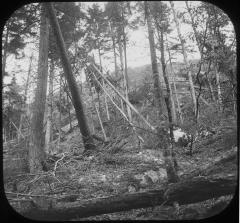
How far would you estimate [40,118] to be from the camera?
25.4 feet

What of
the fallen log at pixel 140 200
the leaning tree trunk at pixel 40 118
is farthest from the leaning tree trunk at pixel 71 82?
the fallen log at pixel 140 200

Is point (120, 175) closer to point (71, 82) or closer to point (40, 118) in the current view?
point (40, 118)

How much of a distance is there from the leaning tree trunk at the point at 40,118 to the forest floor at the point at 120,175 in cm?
38

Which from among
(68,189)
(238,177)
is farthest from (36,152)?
(238,177)

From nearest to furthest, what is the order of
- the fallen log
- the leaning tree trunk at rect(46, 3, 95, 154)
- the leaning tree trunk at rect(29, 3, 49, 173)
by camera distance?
1. the fallen log
2. the leaning tree trunk at rect(29, 3, 49, 173)
3. the leaning tree trunk at rect(46, 3, 95, 154)

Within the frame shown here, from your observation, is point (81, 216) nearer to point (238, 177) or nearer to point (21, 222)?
point (21, 222)

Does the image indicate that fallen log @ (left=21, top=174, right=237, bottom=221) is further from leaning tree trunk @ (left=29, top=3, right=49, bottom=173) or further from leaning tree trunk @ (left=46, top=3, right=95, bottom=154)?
leaning tree trunk @ (left=46, top=3, right=95, bottom=154)

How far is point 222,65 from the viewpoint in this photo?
727cm

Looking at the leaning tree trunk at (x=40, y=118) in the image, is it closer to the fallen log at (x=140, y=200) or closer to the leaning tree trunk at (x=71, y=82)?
the leaning tree trunk at (x=71, y=82)

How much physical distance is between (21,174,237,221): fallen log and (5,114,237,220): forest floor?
0.09 metres

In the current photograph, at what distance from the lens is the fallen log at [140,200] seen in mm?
4105

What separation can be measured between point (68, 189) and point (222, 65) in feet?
16.3

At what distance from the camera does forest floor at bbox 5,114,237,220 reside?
414cm

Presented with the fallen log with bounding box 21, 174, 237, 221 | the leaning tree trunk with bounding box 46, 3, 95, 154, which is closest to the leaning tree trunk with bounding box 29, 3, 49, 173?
the leaning tree trunk with bounding box 46, 3, 95, 154
